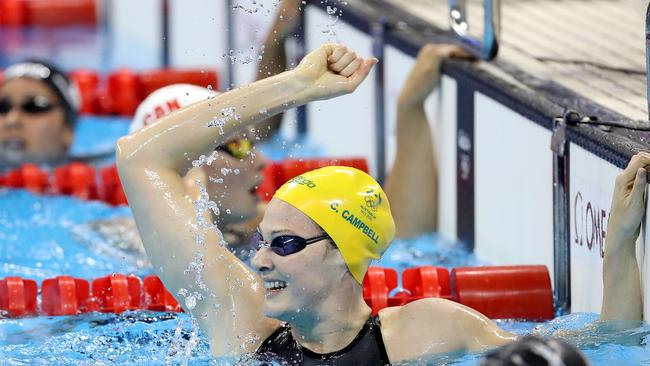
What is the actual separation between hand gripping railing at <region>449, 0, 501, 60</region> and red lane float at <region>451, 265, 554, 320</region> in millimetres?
937

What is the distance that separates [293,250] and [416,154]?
1787 millimetres

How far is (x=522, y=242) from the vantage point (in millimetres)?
3857

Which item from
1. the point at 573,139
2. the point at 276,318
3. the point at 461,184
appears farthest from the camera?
the point at 461,184

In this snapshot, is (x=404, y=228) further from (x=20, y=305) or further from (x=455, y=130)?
(x=20, y=305)

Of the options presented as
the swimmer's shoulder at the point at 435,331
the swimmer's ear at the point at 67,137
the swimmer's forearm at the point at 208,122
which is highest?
the swimmer's forearm at the point at 208,122

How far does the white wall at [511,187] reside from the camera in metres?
3.67

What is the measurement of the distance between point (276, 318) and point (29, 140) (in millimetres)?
3187

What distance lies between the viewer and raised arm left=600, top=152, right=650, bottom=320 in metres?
2.81

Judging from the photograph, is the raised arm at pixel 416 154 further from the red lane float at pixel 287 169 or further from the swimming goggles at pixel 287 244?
the swimming goggles at pixel 287 244

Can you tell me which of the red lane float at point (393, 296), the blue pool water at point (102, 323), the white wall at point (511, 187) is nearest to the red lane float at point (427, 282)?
the red lane float at point (393, 296)

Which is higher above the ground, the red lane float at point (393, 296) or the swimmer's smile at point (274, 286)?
the swimmer's smile at point (274, 286)

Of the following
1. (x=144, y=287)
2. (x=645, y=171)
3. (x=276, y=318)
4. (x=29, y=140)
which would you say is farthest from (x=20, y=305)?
(x=29, y=140)

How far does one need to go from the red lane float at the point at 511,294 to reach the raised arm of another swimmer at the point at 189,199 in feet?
2.43

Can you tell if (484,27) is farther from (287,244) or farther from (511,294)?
(287,244)
